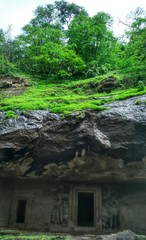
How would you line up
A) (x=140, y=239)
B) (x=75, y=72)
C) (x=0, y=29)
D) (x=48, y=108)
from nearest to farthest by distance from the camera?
1. (x=140, y=239)
2. (x=48, y=108)
3. (x=75, y=72)
4. (x=0, y=29)

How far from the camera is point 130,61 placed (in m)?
15.9

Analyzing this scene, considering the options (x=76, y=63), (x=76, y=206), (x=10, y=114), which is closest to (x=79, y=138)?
(x=10, y=114)

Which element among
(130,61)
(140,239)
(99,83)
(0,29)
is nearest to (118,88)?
(99,83)

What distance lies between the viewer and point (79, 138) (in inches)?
365

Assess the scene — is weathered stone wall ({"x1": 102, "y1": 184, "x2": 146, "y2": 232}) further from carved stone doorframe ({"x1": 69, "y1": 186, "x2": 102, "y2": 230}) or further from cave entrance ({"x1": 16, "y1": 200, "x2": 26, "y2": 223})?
cave entrance ({"x1": 16, "y1": 200, "x2": 26, "y2": 223})

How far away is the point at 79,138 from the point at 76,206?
373 centimetres

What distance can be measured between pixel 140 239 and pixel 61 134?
4.12m

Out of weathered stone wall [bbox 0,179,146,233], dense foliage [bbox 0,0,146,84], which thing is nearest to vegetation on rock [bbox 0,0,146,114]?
dense foliage [bbox 0,0,146,84]

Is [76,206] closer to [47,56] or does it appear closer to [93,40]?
[47,56]

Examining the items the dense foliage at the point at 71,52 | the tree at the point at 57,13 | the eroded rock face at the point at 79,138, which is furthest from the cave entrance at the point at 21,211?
the tree at the point at 57,13

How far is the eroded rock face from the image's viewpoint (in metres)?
Answer: 9.20

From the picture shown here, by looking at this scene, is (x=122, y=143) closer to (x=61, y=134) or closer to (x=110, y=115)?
(x=110, y=115)

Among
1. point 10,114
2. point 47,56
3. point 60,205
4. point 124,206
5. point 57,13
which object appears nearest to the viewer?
point 10,114

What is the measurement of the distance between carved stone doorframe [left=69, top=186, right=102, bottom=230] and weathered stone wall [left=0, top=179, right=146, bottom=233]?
0.04m
